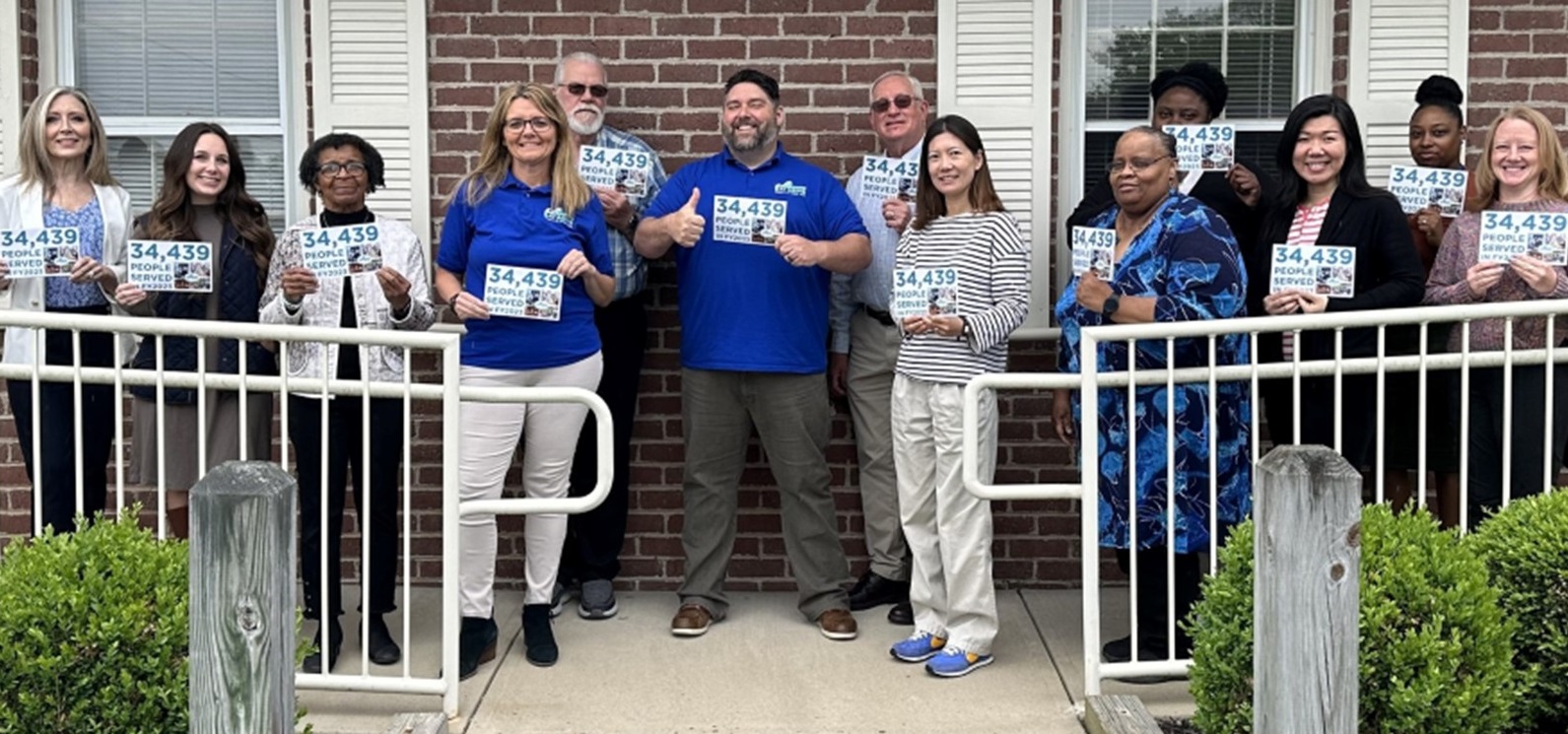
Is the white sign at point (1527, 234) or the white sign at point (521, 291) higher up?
the white sign at point (1527, 234)

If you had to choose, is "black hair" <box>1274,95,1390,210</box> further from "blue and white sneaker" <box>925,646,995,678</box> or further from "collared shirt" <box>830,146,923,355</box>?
"blue and white sneaker" <box>925,646,995,678</box>

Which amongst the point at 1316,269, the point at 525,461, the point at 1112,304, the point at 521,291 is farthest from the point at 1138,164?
the point at 525,461

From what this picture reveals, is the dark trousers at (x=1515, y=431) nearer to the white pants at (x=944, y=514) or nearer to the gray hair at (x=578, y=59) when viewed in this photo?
the white pants at (x=944, y=514)

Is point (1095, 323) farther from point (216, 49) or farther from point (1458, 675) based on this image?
point (216, 49)

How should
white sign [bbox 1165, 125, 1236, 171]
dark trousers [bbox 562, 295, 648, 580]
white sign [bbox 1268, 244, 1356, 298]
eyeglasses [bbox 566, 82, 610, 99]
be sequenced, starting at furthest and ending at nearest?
dark trousers [bbox 562, 295, 648, 580] → eyeglasses [bbox 566, 82, 610, 99] → white sign [bbox 1165, 125, 1236, 171] → white sign [bbox 1268, 244, 1356, 298]

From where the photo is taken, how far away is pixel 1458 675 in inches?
167

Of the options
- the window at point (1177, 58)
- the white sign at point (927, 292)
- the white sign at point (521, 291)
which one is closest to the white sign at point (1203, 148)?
the window at point (1177, 58)

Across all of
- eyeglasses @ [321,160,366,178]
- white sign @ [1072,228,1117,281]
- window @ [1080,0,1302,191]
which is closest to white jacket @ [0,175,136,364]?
eyeglasses @ [321,160,366,178]

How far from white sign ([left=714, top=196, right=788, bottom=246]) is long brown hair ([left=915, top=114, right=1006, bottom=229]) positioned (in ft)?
1.55

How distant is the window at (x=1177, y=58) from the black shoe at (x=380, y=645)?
321 centimetres

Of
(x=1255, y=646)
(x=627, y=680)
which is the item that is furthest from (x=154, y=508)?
(x=1255, y=646)

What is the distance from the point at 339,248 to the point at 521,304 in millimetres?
603

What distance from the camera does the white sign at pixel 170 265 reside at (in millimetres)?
5781

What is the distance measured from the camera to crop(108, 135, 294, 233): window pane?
7.17m
